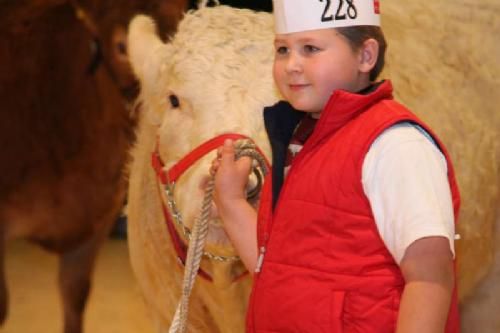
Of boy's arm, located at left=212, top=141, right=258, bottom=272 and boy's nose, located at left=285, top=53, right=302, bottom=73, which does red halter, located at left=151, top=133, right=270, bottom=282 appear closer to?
boy's arm, located at left=212, top=141, right=258, bottom=272

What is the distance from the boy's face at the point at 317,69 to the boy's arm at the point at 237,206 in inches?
8.3

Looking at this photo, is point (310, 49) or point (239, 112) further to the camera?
point (239, 112)

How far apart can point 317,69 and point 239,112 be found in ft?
1.61

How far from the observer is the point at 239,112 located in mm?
1831

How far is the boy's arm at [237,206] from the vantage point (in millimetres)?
1555

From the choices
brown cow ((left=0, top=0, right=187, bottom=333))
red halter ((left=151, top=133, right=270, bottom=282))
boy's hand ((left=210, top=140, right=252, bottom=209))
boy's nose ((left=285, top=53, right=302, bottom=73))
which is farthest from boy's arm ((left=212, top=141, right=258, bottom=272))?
brown cow ((left=0, top=0, right=187, bottom=333))

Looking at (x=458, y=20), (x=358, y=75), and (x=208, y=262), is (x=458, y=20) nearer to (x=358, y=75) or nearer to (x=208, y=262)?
(x=208, y=262)

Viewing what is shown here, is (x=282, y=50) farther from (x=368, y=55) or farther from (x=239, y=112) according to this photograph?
(x=239, y=112)

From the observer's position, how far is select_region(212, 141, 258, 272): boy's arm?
5.10 ft

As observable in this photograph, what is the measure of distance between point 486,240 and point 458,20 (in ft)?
1.95

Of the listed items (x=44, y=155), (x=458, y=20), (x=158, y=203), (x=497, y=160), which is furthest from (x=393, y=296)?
(x=44, y=155)

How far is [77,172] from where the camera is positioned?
Answer: 11.7 ft

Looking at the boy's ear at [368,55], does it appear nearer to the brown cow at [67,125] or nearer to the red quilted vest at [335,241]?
the red quilted vest at [335,241]

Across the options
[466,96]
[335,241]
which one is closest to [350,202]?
[335,241]
